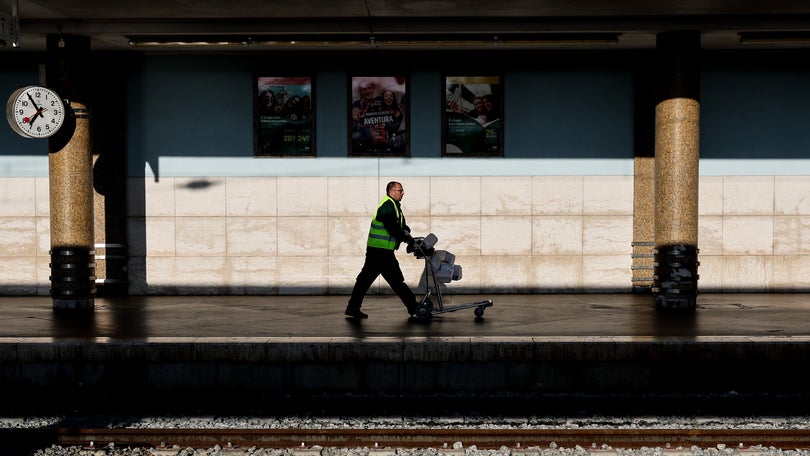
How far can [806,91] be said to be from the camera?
50.4ft

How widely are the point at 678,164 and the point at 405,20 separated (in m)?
4.51

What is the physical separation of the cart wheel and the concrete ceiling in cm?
406

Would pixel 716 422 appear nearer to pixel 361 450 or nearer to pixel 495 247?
pixel 361 450

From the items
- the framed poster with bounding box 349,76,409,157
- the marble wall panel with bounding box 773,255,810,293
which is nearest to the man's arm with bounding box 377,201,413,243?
the framed poster with bounding box 349,76,409,157

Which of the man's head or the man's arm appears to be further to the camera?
the man's head

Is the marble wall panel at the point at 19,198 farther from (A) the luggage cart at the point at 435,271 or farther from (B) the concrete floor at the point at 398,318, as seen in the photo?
(A) the luggage cart at the point at 435,271

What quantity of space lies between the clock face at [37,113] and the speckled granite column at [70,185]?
0.26m

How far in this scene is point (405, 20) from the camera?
13.5 metres

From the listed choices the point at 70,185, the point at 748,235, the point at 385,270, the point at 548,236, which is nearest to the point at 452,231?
the point at 548,236

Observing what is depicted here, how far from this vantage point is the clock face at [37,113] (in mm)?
12961

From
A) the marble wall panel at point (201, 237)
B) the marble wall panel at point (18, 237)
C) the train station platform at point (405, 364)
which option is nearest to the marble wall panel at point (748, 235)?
the train station platform at point (405, 364)

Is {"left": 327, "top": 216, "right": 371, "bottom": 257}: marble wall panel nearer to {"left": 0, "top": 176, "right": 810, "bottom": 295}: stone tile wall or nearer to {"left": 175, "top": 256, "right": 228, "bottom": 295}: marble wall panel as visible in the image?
{"left": 0, "top": 176, "right": 810, "bottom": 295}: stone tile wall

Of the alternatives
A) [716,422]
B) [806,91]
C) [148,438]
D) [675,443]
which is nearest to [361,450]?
[148,438]

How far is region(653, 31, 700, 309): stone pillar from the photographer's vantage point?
13234mm
